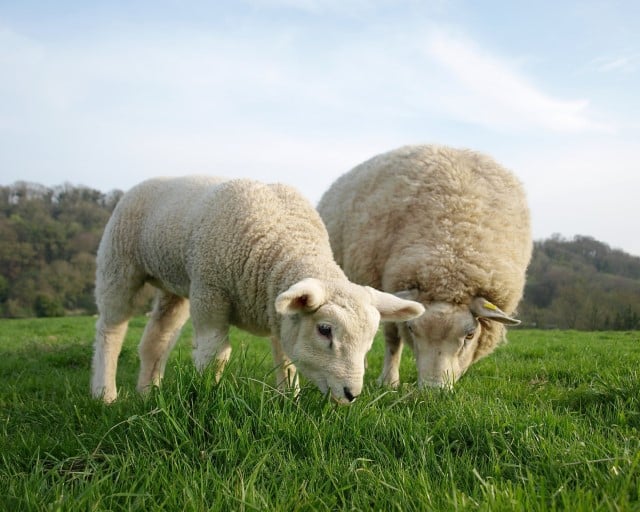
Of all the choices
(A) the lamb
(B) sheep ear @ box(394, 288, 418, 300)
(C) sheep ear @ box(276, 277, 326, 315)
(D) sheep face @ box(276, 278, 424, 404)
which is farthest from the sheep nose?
(B) sheep ear @ box(394, 288, 418, 300)

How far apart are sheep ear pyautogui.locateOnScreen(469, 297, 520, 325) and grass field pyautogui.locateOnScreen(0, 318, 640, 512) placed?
115cm

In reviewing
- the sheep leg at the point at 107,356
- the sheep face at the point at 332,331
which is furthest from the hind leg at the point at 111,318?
the sheep face at the point at 332,331

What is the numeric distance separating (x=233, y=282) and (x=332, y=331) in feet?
3.40

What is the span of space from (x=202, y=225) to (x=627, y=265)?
102ft

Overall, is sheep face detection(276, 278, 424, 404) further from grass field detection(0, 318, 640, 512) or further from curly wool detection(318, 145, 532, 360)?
curly wool detection(318, 145, 532, 360)

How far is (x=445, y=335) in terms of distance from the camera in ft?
14.1

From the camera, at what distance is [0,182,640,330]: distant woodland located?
18.7m

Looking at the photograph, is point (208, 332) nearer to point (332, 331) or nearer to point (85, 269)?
point (332, 331)

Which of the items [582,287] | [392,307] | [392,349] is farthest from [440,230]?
[582,287]

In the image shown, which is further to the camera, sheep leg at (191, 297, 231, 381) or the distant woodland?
the distant woodland

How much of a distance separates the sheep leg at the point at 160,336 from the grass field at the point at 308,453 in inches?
66.4

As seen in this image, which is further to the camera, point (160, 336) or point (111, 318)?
point (160, 336)

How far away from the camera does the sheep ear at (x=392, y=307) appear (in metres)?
3.32

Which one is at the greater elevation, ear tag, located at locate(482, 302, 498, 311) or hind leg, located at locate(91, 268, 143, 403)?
ear tag, located at locate(482, 302, 498, 311)
